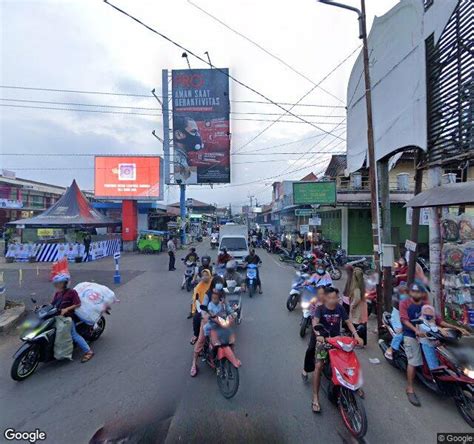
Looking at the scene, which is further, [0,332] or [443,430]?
[0,332]

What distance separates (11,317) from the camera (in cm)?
651

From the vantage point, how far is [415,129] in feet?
21.1

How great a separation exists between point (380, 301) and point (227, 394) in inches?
163

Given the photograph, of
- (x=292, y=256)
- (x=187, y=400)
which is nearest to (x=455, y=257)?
(x=187, y=400)

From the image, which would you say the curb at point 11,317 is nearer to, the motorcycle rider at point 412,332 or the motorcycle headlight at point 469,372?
the motorcycle rider at point 412,332

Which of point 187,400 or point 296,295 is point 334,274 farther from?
point 187,400

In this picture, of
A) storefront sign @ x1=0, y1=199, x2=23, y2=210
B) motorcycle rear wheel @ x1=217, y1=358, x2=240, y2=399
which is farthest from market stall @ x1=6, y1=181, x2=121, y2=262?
motorcycle rear wheel @ x1=217, y1=358, x2=240, y2=399

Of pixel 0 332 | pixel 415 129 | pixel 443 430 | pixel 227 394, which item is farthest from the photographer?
pixel 415 129

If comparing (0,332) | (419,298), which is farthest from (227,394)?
(0,332)

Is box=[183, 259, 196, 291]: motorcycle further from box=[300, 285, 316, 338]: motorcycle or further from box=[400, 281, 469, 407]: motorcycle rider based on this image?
box=[400, 281, 469, 407]: motorcycle rider

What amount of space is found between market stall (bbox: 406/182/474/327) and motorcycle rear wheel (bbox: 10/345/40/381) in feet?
24.7

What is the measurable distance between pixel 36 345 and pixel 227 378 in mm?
3074

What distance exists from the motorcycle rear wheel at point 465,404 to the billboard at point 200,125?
24405 millimetres

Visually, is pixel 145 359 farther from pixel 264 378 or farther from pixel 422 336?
pixel 422 336
